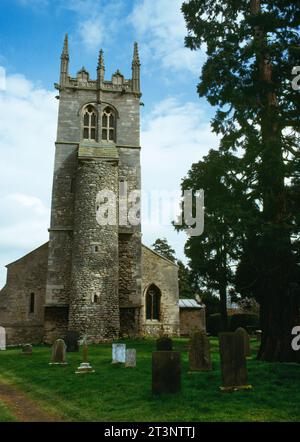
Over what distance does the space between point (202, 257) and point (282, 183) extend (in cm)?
349

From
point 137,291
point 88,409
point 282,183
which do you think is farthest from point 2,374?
point 137,291

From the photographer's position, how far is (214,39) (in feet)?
48.5

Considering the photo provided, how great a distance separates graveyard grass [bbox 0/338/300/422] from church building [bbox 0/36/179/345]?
29.5ft

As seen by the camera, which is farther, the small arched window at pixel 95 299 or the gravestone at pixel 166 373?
the small arched window at pixel 95 299

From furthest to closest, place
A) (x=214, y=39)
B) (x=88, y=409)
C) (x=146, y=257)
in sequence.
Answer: (x=146, y=257)
(x=214, y=39)
(x=88, y=409)

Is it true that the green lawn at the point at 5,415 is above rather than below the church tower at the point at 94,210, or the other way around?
below

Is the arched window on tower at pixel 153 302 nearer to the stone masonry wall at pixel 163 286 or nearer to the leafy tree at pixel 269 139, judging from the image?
the stone masonry wall at pixel 163 286

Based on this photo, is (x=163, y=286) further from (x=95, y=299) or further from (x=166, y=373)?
(x=166, y=373)

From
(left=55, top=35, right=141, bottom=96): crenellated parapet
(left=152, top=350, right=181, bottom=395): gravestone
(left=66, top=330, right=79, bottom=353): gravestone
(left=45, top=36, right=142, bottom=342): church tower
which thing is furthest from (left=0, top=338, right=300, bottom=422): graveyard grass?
(left=55, top=35, right=141, bottom=96): crenellated parapet

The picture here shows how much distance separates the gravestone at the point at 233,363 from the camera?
8.27 meters

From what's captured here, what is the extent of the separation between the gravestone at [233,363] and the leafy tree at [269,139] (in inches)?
134

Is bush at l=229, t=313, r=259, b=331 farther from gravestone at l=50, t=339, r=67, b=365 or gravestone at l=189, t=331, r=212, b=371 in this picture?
gravestone at l=189, t=331, r=212, b=371

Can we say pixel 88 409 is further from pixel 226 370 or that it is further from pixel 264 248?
pixel 264 248

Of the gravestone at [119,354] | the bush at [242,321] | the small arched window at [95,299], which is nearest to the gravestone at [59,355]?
the gravestone at [119,354]
